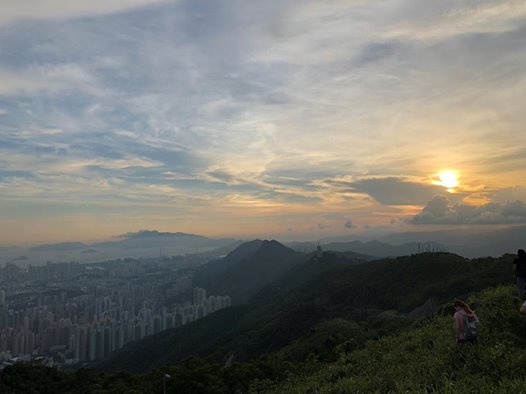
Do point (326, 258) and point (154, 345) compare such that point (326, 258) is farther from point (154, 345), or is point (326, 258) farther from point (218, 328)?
point (154, 345)

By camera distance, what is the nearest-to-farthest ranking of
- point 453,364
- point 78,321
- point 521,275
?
point 453,364
point 521,275
point 78,321

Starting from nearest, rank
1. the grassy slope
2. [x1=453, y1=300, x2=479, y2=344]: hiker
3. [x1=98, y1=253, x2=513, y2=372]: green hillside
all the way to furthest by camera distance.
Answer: the grassy slope
[x1=453, y1=300, x2=479, y2=344]: hiker
[x1=98, y1=253, x2=513, y2=372]: green hillside

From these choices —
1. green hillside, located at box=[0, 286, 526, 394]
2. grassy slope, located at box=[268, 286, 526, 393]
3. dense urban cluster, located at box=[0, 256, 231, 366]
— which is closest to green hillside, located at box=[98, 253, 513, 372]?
green hillside, located at box=[0, 286, 526, 394]

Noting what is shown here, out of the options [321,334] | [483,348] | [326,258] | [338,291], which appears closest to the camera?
[483,348]

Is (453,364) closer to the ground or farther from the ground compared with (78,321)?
farther from the ground

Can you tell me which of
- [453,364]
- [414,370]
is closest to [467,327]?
[453,364]

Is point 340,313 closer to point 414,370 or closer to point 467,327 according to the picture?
point 467,327

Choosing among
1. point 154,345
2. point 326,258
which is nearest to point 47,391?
point 154,345

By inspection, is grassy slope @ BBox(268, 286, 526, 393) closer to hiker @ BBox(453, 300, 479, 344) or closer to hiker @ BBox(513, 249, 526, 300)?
hiker @ BBox(453, 300, 479, 344)

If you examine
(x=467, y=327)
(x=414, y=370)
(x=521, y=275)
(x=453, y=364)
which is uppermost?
(x=521, y=275)

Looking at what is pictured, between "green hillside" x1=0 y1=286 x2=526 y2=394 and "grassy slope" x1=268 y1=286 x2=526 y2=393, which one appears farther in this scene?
"green hillside" x1=0 y1=286 x2=526 y2=394

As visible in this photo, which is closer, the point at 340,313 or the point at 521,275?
the point at 521,275
